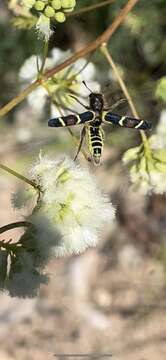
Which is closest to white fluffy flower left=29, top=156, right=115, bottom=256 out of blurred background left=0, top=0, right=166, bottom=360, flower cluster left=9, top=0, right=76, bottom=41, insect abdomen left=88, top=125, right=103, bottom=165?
insect abdomen left=88, top=125, right=103, bottom=165

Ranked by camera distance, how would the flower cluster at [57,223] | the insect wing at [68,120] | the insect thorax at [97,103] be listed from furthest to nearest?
the insect thorax at [97,103] → the insect wing at [68,120] → the flower cluster at [57,223]

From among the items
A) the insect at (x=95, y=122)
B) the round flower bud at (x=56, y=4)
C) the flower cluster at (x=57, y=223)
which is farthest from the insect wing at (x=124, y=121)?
the round flower bud at (x=56, y=4)

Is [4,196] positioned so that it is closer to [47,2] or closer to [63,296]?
[63,296]

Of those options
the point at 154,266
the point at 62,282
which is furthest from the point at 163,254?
the point at 62,282

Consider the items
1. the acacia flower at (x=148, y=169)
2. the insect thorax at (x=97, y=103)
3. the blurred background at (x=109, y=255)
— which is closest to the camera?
the insect thorax at (x=97, y=103)

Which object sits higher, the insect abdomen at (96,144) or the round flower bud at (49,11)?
the round flower bud at (49,11)

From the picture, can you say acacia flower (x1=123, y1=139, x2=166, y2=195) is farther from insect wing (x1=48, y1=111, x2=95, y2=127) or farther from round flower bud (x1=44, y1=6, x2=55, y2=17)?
round flower bud (x1=44, y1=6, x2=55, y2=17)

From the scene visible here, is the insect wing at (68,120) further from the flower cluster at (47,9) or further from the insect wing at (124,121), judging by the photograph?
the flower cluster at (47,9)
